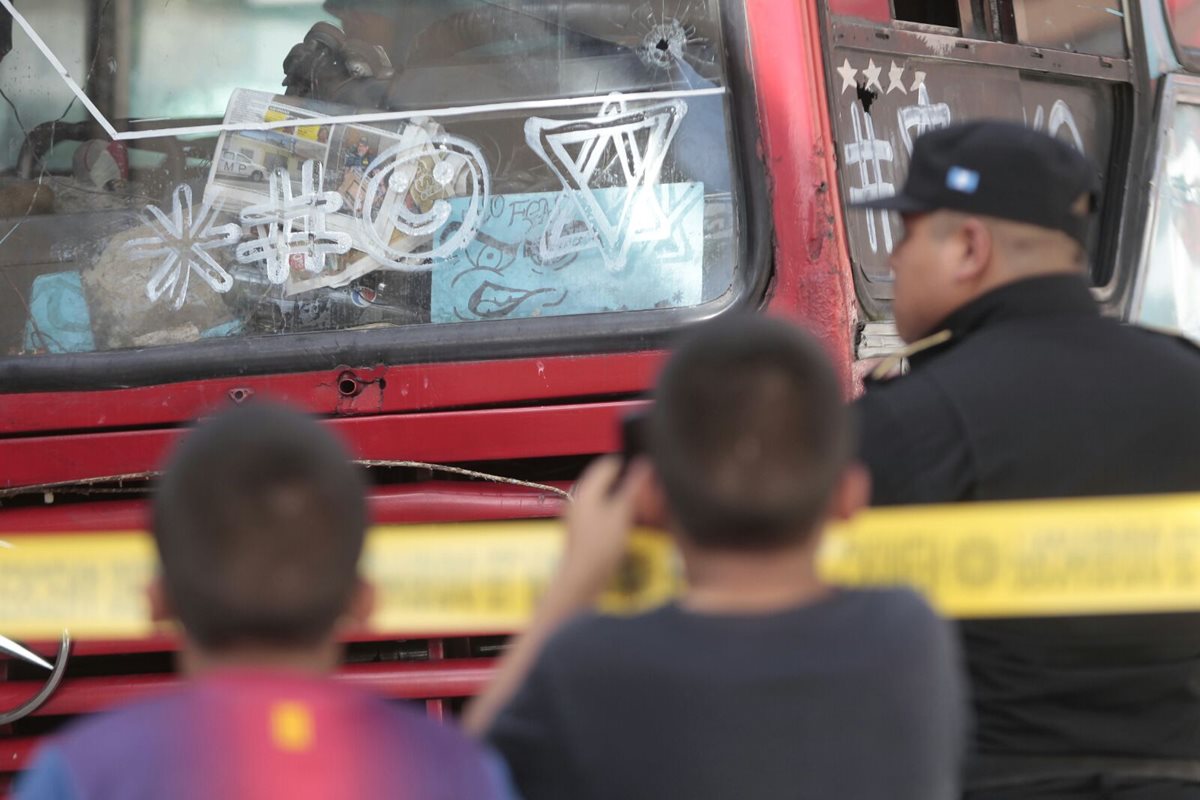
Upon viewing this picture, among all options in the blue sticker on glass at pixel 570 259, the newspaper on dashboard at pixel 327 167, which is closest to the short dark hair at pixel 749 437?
the blue sticker on glass at pixel 570 259

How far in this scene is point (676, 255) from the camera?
120 inches

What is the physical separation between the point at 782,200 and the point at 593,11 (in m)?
0.57

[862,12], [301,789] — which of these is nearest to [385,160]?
[862,12]

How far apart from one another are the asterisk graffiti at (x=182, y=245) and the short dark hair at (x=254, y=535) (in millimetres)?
1715

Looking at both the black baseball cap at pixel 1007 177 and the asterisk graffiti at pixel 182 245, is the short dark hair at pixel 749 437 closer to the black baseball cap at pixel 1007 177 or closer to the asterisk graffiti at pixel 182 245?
the black baseball cap at pixel 1007 177

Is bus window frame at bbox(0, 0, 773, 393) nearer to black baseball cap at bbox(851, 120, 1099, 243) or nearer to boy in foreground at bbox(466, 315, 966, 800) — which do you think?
black baseball cap at bbox(851, 120, 1099, 243)

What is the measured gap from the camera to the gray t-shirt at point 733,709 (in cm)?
142

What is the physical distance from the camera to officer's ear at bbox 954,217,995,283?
6.56 feet

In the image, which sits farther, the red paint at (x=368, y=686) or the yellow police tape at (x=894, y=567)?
the red paint at (x=368, y=686)

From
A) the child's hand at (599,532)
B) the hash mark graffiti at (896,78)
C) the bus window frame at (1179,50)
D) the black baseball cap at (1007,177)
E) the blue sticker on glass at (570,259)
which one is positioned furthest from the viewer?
the bus window frame at (1179,50)

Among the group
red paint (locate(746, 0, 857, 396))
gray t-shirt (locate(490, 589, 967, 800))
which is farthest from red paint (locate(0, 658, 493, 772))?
gray t-shirt (locate(490, 589, 967, 800))

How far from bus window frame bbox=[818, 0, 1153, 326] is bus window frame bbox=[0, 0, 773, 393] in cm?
20

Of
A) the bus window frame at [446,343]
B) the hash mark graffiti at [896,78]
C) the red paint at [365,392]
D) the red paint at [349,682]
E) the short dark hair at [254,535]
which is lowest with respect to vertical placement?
the red paint at [349,682]

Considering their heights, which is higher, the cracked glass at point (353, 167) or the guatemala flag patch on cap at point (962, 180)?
the cracked glass at point (353, 167)
